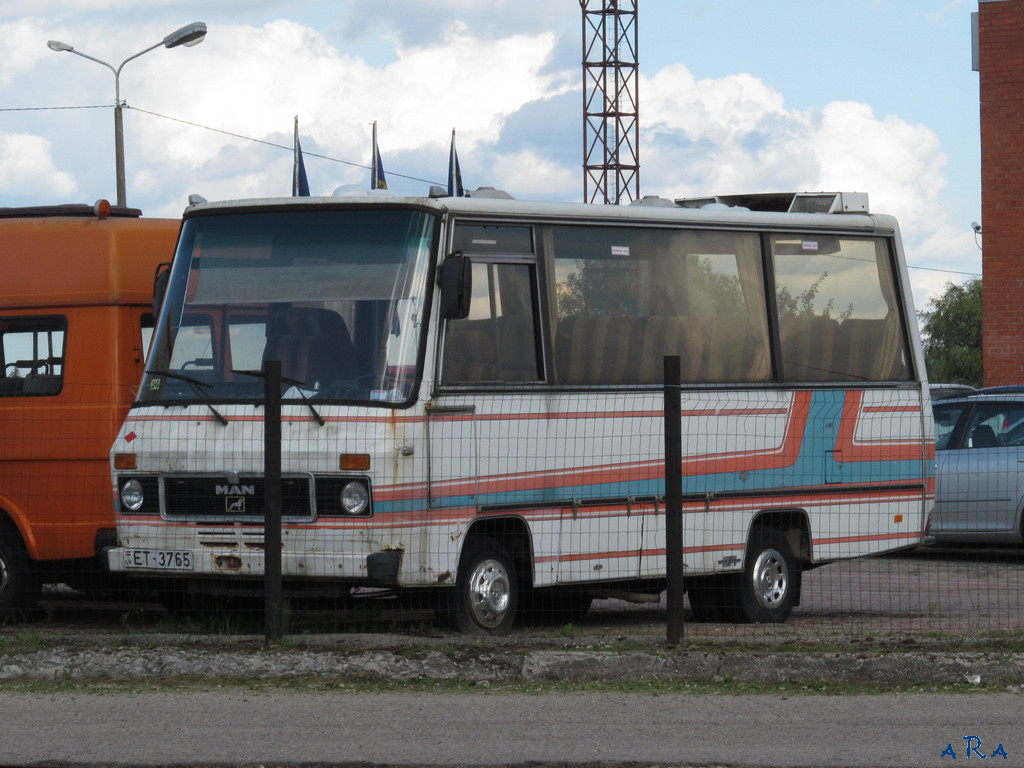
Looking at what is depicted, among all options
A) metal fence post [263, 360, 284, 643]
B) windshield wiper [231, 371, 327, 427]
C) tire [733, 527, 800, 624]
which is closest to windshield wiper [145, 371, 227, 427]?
windshield wiper [231, 371, 327, 427]

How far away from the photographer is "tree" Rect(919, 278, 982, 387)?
264ft

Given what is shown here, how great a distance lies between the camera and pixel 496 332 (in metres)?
10.4

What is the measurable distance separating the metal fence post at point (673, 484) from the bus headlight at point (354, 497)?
1.76m

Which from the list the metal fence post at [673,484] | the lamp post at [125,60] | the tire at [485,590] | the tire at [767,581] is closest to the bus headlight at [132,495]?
the tire at [485,590]

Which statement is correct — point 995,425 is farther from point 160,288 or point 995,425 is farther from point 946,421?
point 160,288

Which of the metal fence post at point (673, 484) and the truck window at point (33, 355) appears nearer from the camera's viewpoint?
the metal fence post at point (673, 484)

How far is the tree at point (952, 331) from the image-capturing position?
80381 mm

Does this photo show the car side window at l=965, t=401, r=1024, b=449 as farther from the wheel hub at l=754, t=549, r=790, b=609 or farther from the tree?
the tree

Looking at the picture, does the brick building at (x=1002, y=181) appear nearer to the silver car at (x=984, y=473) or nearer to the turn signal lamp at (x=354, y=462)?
the silver car at (x=984, y=473)

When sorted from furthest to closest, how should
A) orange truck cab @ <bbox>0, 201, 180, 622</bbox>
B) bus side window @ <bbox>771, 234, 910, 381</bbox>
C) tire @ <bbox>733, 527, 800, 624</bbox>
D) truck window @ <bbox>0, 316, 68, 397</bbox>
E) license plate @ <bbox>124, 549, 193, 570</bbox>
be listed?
bus side window @ <bbox>771, 234, 910, 381</bbox> → tire @ <bbox>733, 527, 800, 624</bbox> → truck window @ <bbox>0, 316, 68, 397</bbox> → orange truck cab @ <bbox>0, 201, 180, 622</bbox> → license plate @ <bbox>124, 549, 193, 570</bbox>

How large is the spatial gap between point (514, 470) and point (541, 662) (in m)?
1.74

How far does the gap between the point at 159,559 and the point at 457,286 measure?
2558 mm

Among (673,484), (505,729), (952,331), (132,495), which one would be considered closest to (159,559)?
(132,495)

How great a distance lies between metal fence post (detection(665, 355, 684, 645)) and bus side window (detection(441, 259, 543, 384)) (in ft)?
4.39
